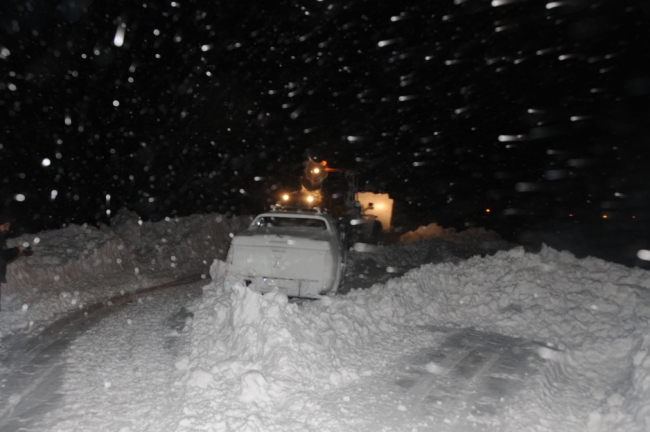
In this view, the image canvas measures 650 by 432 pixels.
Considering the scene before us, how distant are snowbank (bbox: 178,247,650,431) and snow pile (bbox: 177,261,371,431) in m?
0.02

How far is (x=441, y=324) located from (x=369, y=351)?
7.21 ft

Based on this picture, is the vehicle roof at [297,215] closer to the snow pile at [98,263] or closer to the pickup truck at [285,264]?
the pickup truck at [285,264]

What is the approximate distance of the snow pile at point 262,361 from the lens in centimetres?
460

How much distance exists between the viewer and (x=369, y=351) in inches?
260

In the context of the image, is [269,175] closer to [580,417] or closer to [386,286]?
[386,286]

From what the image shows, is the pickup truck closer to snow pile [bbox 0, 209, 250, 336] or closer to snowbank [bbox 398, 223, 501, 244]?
snow pile [bbox 0, 209, 250, 336]

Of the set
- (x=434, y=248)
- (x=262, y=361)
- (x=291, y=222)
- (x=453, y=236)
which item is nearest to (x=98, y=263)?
(x=291, y=222)

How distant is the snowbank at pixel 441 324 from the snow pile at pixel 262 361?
0.02 meters

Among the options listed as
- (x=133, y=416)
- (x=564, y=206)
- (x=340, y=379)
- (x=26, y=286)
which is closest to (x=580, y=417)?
(x=340, y=379)

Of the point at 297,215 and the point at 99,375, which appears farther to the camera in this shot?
the point at 297,215

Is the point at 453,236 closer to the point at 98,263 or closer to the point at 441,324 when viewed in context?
the point at 98,263

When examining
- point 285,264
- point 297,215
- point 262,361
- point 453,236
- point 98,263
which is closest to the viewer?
point 262,361

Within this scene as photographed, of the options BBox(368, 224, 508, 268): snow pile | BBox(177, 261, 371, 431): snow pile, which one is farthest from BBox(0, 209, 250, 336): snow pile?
BBox(368, 224, 508, 268): snow pile

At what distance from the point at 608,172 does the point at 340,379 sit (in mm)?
64913
